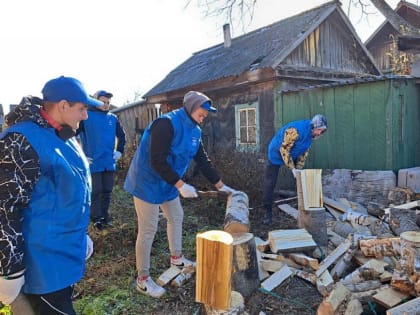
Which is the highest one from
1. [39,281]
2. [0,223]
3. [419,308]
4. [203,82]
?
[203,82]

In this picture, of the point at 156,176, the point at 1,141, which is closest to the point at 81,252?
the point at 1,141

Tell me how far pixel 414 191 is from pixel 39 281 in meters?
5.24

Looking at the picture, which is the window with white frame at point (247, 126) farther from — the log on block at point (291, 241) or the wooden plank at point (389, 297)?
the wooden plank at point (389, 297)

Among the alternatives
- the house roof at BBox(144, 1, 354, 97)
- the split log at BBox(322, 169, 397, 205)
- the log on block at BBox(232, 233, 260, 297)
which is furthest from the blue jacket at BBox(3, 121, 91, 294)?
the house roof at BBox(144, 1, 354, 97)

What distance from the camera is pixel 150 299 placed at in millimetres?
2936

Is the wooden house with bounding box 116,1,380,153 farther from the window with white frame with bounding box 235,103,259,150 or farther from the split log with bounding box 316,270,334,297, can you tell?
the split log with bounding box 316,270,334,297

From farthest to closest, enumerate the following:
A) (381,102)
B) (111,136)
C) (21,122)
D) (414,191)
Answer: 1. (381,102)
2. (414,191)
3. (111,136)
4. (21,122)

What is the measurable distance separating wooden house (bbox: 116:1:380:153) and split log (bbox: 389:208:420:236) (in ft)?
13.2

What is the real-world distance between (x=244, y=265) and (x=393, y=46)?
30.2 ft

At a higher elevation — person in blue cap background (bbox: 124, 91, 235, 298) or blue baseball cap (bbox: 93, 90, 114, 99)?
blue baseball cap (bbox: 93, 90, 114, 99)

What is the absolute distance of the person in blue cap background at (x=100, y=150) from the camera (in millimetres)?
4457

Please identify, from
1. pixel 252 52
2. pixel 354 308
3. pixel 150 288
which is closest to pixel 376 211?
pixel 354 308

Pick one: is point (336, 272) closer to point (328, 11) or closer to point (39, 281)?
point (39, 281)

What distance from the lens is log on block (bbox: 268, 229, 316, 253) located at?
3254 millimetres
